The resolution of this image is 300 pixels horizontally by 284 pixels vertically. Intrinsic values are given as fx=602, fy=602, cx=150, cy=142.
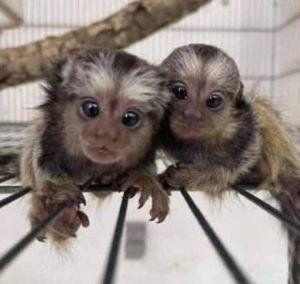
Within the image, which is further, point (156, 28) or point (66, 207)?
point (156, 28)

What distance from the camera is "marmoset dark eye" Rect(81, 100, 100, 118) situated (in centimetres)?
81

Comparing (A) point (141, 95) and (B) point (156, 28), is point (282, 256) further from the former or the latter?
(A) point (141, 95)

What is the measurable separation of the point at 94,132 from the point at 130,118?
79 millimetres

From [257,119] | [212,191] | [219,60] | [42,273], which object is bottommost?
[42,273]

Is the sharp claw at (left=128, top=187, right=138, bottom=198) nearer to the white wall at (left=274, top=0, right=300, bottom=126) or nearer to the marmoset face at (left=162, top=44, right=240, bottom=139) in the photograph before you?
the marmoset face at (left=162, top=44, right=240, bottom=139)

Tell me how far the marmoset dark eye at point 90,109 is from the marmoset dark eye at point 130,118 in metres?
0.04

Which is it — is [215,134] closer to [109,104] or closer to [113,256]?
[109,104]

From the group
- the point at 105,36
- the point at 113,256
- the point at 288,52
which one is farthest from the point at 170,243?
the point at 288,52

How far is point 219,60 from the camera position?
37.3 inches

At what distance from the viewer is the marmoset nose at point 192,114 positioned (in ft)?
2.83

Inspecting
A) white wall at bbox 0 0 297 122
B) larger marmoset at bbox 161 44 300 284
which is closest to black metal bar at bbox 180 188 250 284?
larger marmoset at bbox 161 44 300 284

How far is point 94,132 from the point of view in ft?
2.52

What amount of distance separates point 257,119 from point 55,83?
0.35 metres

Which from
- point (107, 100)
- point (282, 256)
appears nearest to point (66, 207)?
point (107, 100)
